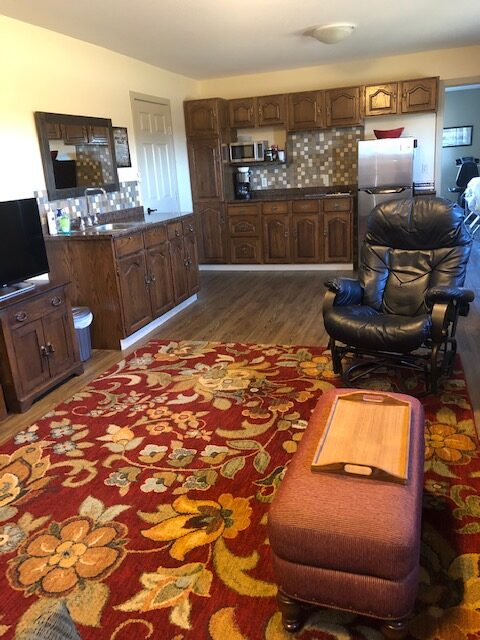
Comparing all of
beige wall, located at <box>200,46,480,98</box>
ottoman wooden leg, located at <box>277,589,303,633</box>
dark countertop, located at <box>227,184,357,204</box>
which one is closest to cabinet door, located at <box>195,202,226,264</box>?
dark countertop, located at <box>227,184,357,204</box>

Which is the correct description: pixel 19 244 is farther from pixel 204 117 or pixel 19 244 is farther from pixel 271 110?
pixel 271 110

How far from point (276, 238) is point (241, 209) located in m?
0.58

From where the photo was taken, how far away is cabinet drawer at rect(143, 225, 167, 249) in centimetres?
444

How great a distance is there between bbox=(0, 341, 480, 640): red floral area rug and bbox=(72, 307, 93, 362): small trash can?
519 millimetres

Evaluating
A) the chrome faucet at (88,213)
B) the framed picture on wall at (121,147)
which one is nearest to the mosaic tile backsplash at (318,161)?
the framed picture on wall at (121,147)

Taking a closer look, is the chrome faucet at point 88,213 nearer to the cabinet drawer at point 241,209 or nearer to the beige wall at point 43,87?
the beige wall at point 43,87

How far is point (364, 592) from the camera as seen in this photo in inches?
57.2

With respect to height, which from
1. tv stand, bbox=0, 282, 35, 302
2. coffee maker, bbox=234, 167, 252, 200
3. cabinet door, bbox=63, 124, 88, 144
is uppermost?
cabinet door, bbox=63, 124, 88, 144

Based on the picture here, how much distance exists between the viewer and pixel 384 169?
Result: 19.9 ft

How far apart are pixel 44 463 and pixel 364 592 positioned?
1.72 metres

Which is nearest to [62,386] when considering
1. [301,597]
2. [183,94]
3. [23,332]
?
[23,332]

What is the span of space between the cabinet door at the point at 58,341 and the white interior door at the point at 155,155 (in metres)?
2.14

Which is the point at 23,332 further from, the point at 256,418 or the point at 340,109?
the point at 340,109

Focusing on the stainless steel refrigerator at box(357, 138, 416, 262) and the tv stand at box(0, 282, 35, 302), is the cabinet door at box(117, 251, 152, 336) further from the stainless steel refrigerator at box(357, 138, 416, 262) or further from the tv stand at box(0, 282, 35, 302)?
the stainless steel refrigerator at box(357, 138, 416, 262)
